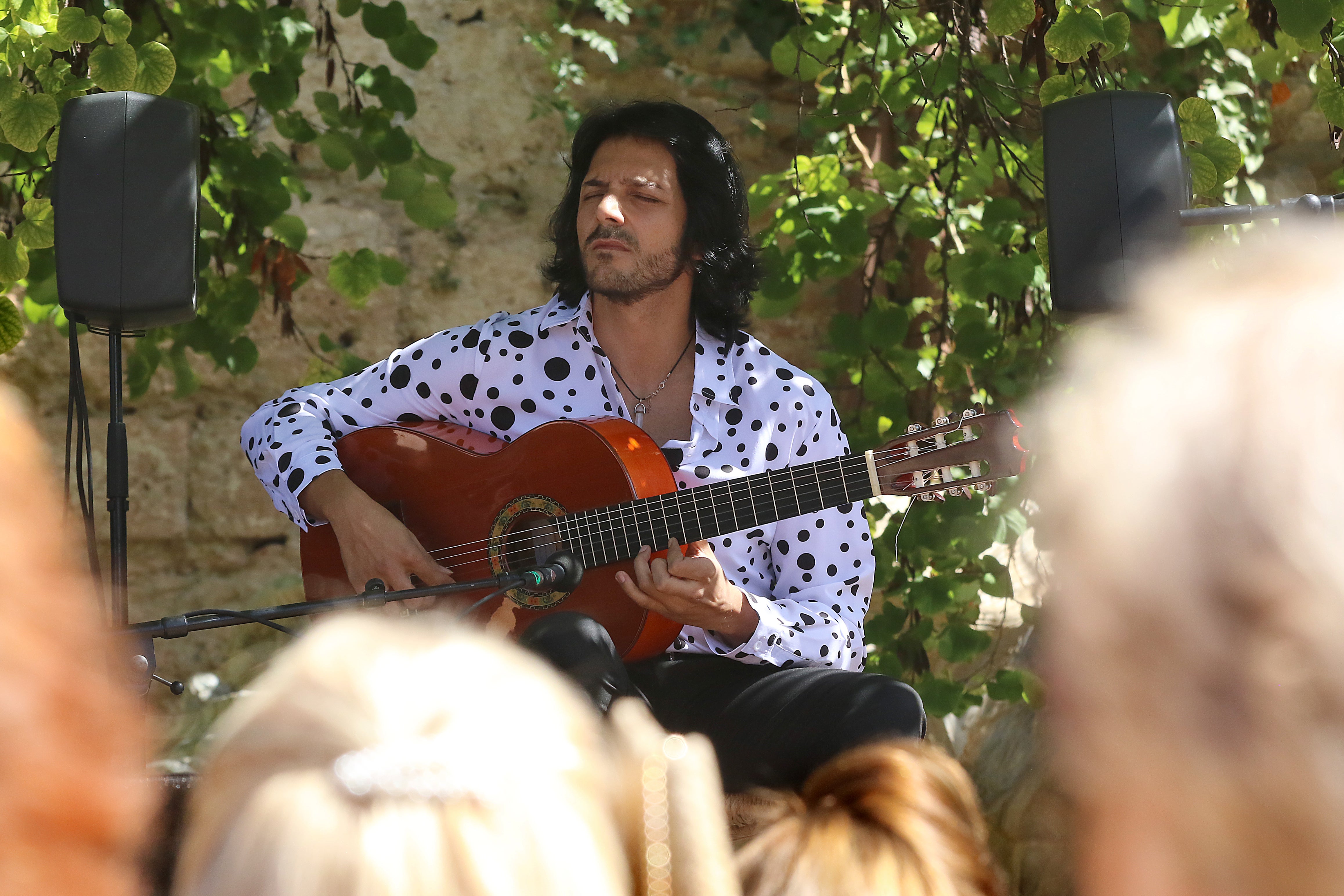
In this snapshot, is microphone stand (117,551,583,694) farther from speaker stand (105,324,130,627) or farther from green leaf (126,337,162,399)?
green leaf (126,337,162,399)

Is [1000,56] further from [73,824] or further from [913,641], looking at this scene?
[73,824]

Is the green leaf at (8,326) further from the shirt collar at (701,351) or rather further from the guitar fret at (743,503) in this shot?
the guitar fret at (743,503)

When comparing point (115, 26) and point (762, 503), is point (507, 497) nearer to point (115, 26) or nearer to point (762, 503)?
point (762, 503)

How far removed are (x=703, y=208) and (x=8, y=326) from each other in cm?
138

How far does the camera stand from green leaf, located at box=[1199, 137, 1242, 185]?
2.02 metres

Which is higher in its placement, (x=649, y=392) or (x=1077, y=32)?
(x=1077, y=32)

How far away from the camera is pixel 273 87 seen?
266 cm

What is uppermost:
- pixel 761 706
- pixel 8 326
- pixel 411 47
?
pixel 411 47

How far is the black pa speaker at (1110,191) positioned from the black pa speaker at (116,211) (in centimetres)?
137

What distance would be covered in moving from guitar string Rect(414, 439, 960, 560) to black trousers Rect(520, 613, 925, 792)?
0.95 ft

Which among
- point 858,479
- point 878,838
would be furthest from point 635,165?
point 878,838

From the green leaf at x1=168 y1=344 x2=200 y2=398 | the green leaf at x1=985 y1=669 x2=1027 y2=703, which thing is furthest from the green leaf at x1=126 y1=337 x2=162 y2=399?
the green leaf at x1=985 y1=669 x2=1027 y2=703

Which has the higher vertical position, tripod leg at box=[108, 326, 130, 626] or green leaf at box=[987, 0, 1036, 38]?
green leaf at box=[987, 0, 1036, 38]

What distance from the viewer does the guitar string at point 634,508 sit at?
82.0 inches
